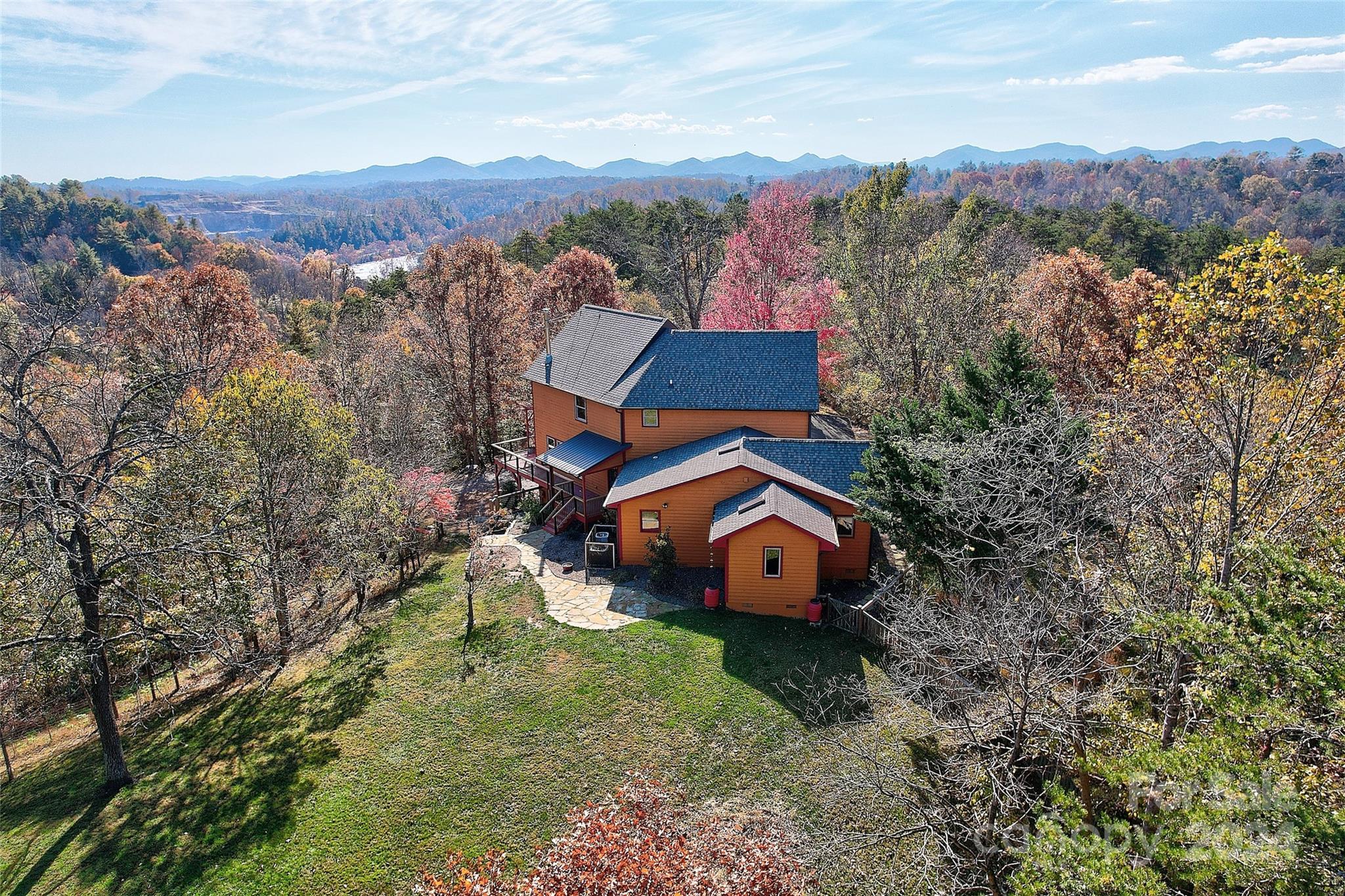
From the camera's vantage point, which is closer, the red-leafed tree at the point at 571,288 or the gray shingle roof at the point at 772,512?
the gray shingle roof at the point at 772,512

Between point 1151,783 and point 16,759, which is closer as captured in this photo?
point 1151,783

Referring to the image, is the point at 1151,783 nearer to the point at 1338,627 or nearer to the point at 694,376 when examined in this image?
the point at 1338,627

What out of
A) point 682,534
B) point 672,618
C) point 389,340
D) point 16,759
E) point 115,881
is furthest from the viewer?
point 389,340

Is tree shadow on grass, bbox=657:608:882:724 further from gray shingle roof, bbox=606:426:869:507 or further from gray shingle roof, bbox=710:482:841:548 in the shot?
gray shingle roof, bbox=606:426:869:507

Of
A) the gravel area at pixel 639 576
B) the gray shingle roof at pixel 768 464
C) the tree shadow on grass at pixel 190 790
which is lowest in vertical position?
the tree shadow on grass at pixel 190 790

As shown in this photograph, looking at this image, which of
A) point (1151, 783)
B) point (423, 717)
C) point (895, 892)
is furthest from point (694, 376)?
point (1151, 783)

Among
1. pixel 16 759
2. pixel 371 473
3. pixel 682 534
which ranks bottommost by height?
pixel 16 759

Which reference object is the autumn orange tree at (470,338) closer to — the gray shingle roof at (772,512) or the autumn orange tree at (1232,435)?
the gray shingle roof at (772,512)

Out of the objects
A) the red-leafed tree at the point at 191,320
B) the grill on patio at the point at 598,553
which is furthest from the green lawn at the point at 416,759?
the red-leafed tree at the point at 191,320
